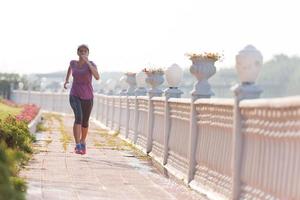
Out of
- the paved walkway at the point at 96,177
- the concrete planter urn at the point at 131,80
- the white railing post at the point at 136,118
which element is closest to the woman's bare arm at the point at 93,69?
the paved walkway at the point at 96,177

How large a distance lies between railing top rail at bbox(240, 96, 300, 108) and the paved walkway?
2.01 m

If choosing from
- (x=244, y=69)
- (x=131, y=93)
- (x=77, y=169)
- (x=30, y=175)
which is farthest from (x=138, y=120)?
(x=244, y=69)

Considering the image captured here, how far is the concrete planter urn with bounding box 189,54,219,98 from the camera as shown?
10195 mm

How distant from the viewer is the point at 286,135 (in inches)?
248

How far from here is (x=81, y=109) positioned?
45.4ft

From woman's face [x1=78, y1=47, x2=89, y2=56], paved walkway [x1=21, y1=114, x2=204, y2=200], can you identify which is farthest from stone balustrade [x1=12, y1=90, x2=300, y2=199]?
woman's face [x1=78, y1=47, x2=89, y2=56]

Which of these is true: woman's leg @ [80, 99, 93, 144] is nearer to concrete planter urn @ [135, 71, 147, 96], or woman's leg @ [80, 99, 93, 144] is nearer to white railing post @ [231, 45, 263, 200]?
concrete planter urn @ [135, 71, 147, 96]

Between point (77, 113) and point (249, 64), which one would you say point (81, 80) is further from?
point (249, 64)

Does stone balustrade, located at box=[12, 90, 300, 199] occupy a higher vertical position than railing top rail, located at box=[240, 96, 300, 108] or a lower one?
lower

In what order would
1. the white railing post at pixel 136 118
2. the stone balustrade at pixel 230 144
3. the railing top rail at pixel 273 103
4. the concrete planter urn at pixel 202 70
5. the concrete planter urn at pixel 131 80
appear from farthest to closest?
the concrete planter urn at pixel 131 80
the white railing post at pixel 136 118
the concrete planter urn at pixel 202 70
the stone balustrade at pixel 230 144
the railing top rail at pixel 273 103

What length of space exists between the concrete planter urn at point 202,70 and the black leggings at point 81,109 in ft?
12.9

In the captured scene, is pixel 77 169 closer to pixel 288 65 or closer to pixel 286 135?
pixel 286 135

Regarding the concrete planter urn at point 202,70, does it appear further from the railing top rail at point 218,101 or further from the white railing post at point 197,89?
the railing top rail at point 218,101

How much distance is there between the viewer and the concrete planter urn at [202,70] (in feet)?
33.4
